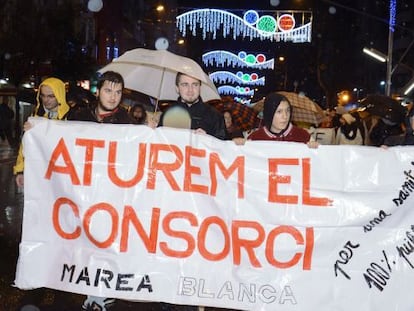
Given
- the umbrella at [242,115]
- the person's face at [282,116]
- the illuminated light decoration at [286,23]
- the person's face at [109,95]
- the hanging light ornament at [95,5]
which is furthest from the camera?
the hanging light ornament at [95,5]

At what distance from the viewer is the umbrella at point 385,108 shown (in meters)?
8.09

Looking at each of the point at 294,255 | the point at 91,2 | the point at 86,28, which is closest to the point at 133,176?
the point at 294,255

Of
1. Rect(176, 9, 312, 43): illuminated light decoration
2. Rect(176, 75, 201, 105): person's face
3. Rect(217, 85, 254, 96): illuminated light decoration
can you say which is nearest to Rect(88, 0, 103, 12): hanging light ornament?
Rect(176, 9, 312, 43): illuminated light decoration

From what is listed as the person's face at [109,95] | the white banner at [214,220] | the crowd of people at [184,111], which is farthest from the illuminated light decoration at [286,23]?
the white banner at [214,220]

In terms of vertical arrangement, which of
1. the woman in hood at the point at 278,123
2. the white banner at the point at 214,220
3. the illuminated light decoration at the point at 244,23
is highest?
the illuminated light decoration at the point at 244,23

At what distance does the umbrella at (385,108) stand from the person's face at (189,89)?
4.43 metres

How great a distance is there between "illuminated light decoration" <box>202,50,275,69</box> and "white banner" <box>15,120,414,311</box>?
175 ft

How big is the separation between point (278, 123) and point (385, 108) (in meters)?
4.65

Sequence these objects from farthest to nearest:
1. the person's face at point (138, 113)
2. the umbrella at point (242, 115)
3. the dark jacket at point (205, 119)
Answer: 1. the person's face at point (138, 113)
2. the umbrella at point (242, 115)
3. the dark jacket at point (205, 119)

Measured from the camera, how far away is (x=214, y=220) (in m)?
3.81

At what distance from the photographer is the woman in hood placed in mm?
4180

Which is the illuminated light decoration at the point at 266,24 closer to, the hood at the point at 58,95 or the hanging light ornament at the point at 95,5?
the hanging light ornament at the point at 95,5

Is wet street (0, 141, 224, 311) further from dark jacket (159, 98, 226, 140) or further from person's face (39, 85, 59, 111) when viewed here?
person's face (39, 85, 59, 111)

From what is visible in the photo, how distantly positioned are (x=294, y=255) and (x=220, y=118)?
4.04 ft
